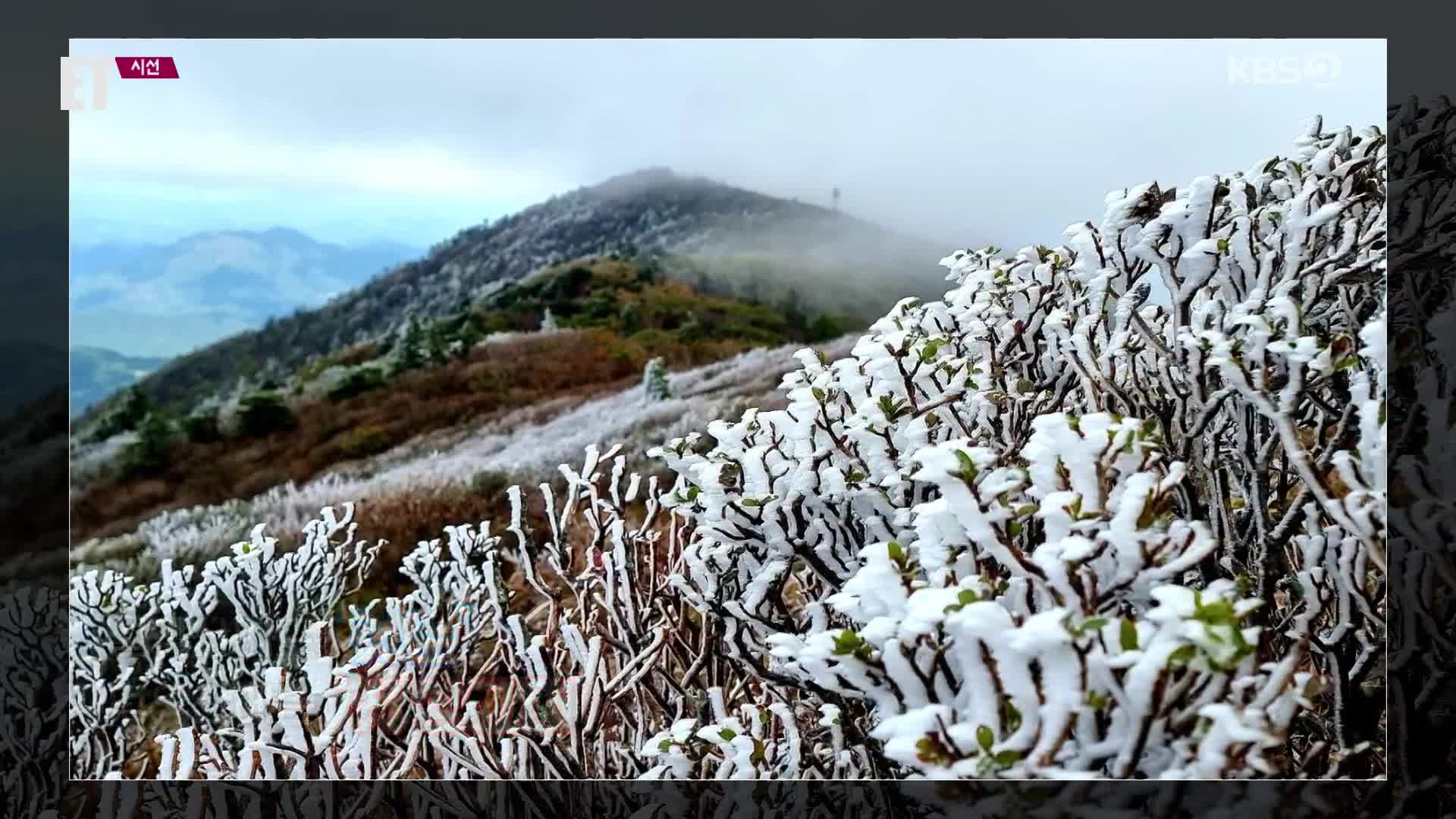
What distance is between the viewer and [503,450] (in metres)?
2.29

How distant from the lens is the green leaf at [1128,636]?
2.85ft

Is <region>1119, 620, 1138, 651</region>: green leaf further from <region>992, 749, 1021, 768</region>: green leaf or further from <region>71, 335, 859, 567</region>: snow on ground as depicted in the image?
<region>71, 335, 859, 567</region>: snow on ground

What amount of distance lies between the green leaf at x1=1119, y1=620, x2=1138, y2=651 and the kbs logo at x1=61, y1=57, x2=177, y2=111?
187 cm

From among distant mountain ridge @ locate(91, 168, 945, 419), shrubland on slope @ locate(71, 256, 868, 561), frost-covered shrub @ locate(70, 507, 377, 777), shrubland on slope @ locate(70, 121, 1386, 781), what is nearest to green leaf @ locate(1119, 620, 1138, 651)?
shrubland on slope @ locate(70, 121, 1386, 781)

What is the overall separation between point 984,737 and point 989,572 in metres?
0.28

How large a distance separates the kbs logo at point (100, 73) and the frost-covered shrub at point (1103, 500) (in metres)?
1.28

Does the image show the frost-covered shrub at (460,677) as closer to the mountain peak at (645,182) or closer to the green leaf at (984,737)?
the green leaf at (984,737)

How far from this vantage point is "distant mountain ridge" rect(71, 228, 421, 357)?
2004 mm

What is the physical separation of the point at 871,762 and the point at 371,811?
0.80m

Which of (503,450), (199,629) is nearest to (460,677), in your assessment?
(199,629)

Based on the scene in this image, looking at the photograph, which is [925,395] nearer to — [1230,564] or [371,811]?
[1230,564]

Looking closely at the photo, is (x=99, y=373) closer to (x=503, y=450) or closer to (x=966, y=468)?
(x=503, y=450)

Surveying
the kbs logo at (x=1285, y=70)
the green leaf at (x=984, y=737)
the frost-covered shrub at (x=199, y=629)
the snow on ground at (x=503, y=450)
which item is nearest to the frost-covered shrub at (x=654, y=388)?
the snow on ground at (x=503, y=450)

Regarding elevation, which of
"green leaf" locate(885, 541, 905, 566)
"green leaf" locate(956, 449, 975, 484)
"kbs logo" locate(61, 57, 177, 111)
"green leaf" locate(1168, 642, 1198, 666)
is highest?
"kbs logo" locate(61, 57, 177, 111)
